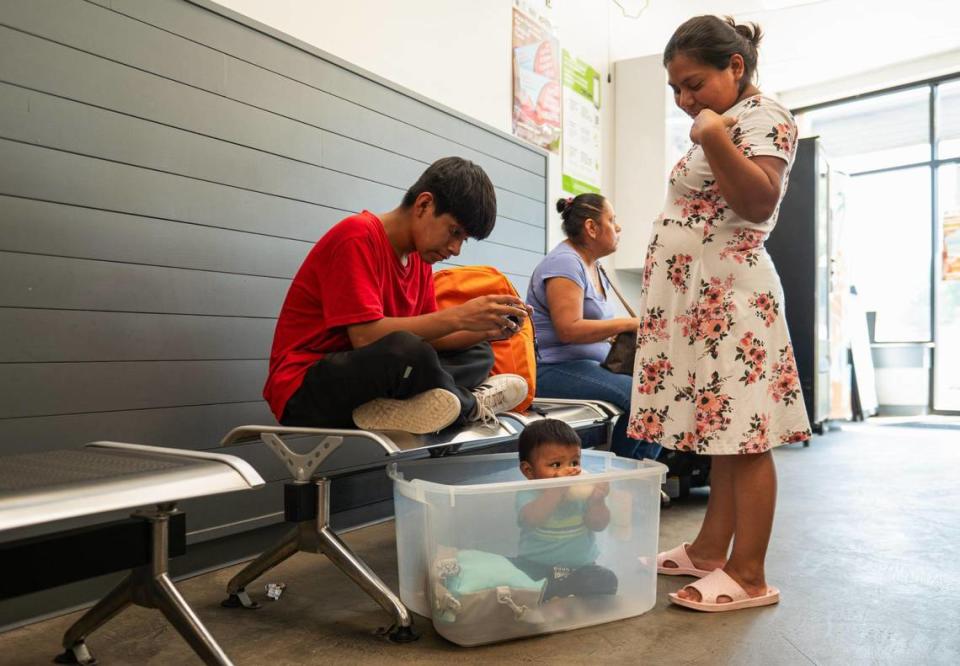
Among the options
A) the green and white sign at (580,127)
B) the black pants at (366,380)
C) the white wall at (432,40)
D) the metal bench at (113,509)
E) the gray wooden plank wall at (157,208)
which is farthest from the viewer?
the green and white sign at (580,127)

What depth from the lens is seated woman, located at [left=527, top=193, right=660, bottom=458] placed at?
2.54m

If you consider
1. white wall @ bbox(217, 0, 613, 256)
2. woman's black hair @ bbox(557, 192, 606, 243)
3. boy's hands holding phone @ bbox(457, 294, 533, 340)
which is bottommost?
boy's hands holding phone @ bbox(457, 294, 533, 340)

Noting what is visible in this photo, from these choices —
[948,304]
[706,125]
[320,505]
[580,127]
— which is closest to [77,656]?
[320,505]

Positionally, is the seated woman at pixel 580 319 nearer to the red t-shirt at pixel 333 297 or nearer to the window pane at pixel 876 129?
the red t-shirt at pixel 333 297

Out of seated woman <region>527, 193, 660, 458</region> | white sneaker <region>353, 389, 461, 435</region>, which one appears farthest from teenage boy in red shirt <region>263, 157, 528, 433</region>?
seated woman <region>527, 193, 660, 458</region>

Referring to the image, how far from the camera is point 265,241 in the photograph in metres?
2.19

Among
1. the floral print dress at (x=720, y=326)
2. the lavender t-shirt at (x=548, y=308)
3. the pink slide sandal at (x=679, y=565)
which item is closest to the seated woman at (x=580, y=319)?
the lavender t-shirt at (x=548, y=308)

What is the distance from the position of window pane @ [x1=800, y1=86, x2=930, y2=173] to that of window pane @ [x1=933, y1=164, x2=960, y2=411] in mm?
335

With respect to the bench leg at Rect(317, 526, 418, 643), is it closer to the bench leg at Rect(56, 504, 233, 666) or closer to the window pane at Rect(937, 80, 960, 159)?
the bench leg at Rect(56, 504, 233, 666)

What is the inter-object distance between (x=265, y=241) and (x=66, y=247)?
1.88ft

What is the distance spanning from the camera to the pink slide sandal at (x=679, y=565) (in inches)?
78.5

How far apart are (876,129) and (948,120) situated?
585mm

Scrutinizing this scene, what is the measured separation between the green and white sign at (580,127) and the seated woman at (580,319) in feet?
4.10

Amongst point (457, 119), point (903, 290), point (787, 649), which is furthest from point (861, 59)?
point (787, 649)
